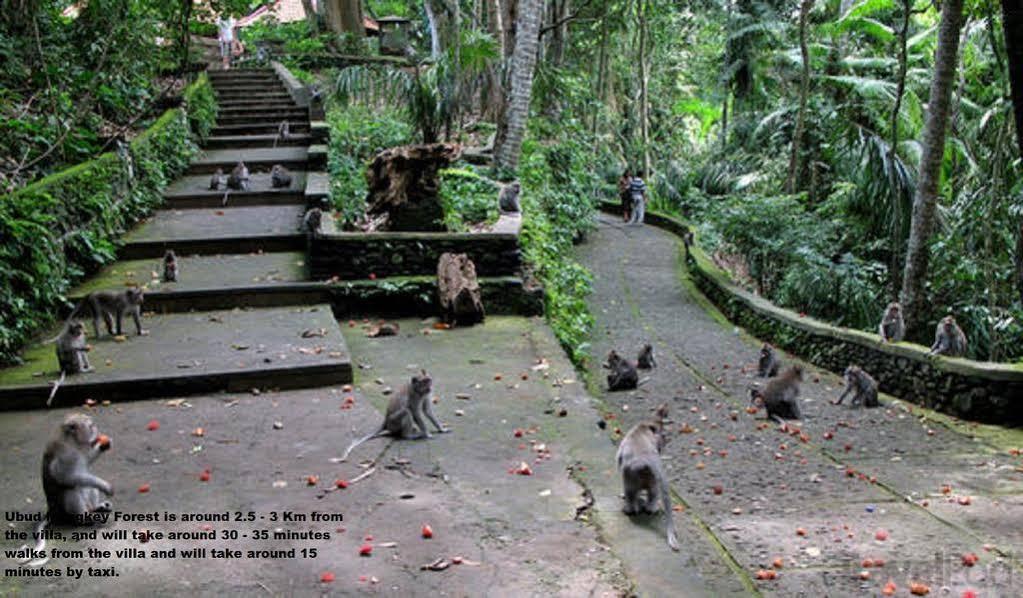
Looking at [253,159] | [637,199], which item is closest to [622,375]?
[253,159]

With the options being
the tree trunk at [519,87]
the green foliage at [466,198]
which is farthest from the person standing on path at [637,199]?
the green foliage at [466,198]

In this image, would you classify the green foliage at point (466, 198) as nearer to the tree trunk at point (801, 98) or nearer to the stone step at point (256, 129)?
the stone step at point (256, 129)

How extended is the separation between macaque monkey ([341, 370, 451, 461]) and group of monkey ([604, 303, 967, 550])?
1484 mm

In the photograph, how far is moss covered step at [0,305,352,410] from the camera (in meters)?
7.27

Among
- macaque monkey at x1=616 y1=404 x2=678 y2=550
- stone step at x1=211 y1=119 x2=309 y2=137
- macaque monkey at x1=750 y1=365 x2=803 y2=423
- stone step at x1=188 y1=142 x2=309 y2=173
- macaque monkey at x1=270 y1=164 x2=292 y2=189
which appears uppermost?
stone step at x1=211 y1=119 x2=309 y2=137

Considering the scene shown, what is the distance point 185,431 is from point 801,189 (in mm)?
15993

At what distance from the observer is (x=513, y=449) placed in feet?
20.9

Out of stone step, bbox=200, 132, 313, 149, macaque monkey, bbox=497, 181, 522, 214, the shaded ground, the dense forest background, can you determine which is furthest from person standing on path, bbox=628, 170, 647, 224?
macaque monkey, bbox=497, 181, 522, 214

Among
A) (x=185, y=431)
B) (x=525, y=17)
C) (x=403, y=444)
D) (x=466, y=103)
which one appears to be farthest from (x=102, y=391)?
(x=466, y=103)

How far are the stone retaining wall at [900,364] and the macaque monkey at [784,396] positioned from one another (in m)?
1.89

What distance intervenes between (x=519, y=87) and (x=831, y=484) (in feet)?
30.6

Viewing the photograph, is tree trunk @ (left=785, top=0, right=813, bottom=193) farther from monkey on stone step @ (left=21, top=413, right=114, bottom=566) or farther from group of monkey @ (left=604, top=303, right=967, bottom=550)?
monkey on stone step @ (left=21, top=413, right=114, bottom=566)

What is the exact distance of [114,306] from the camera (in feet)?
28.4

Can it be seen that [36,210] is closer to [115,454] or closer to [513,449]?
[115,454]
